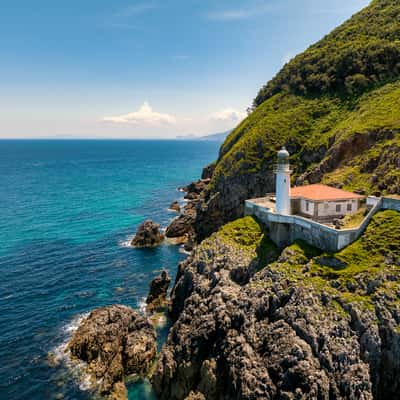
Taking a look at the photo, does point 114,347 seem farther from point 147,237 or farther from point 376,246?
point 147,237

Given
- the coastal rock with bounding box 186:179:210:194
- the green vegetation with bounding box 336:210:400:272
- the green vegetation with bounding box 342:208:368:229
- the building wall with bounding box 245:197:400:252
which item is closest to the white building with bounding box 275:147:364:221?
the green vegetation with bounding box 342:208:368:229

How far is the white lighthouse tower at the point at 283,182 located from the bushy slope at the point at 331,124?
11526mm

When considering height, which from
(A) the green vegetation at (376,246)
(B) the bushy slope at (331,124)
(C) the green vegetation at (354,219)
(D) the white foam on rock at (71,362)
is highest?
(B) the bushy slope at (331,124)

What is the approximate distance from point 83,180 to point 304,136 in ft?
346

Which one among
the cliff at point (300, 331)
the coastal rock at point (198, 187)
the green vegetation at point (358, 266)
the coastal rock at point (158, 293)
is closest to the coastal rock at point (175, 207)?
the coastal rock at point (198, 187)

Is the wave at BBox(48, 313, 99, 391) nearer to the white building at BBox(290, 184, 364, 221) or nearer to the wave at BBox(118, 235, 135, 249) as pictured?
the wave at BBox(118, 235, 135, 249)

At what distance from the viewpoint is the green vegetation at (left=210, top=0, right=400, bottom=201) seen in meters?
47.1

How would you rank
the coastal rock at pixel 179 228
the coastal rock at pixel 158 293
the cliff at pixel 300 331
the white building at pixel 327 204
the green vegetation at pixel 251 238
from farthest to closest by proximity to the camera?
Result: the coastal rock at pixel 179 228
the coastal rock at pixel 158 293
the green vegetation at pixel 251 238
the white building at pixel 327 204
the cliff at pixel 300 331

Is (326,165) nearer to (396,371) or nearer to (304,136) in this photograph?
(304,136)

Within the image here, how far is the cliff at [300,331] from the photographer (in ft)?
78.4

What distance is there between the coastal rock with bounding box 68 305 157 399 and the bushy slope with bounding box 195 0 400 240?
99.2 ft

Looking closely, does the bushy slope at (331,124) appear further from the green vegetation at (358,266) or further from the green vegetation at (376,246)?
the green vegetation at (358,266)

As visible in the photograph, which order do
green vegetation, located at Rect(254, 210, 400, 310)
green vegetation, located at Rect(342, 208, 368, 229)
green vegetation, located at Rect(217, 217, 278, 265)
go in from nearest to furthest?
green vegetation, located at Rect(254, 210, 400, 310) → green vegetation, located at Rect(342, 208, 368, 229) → green vegetation, located at Rect(217, 217, 278, 265)

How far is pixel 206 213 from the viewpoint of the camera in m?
65.0
